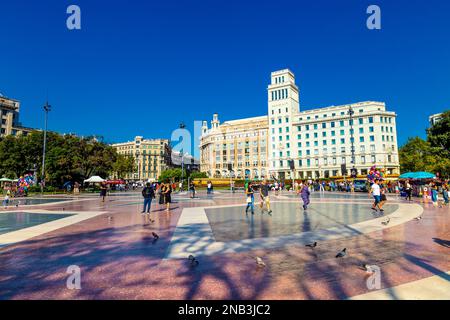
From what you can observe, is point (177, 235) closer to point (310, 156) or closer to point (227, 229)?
point (227, 229)

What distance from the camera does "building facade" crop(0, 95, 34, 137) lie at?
268ft

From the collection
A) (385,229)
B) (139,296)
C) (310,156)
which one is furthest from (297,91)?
(139,296)

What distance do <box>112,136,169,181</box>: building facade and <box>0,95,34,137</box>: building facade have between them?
5479cm

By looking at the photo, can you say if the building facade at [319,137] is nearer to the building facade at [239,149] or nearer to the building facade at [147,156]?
the building facade at [239,149]

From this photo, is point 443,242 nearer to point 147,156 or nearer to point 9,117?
point 9,117

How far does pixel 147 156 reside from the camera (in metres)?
138

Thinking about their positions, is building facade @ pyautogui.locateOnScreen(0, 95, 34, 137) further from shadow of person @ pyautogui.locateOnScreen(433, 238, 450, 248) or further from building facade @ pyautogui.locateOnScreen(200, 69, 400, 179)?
shadow of person @ pyautogui.locateOnScreen(433, 238, 450, 248)

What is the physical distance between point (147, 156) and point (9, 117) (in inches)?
2483

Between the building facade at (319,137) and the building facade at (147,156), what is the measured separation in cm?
5693

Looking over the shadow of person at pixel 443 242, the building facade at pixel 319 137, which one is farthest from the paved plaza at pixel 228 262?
the building facade at pixel 319 137

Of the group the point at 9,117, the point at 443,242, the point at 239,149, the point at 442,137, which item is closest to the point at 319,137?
the point at 239,149
